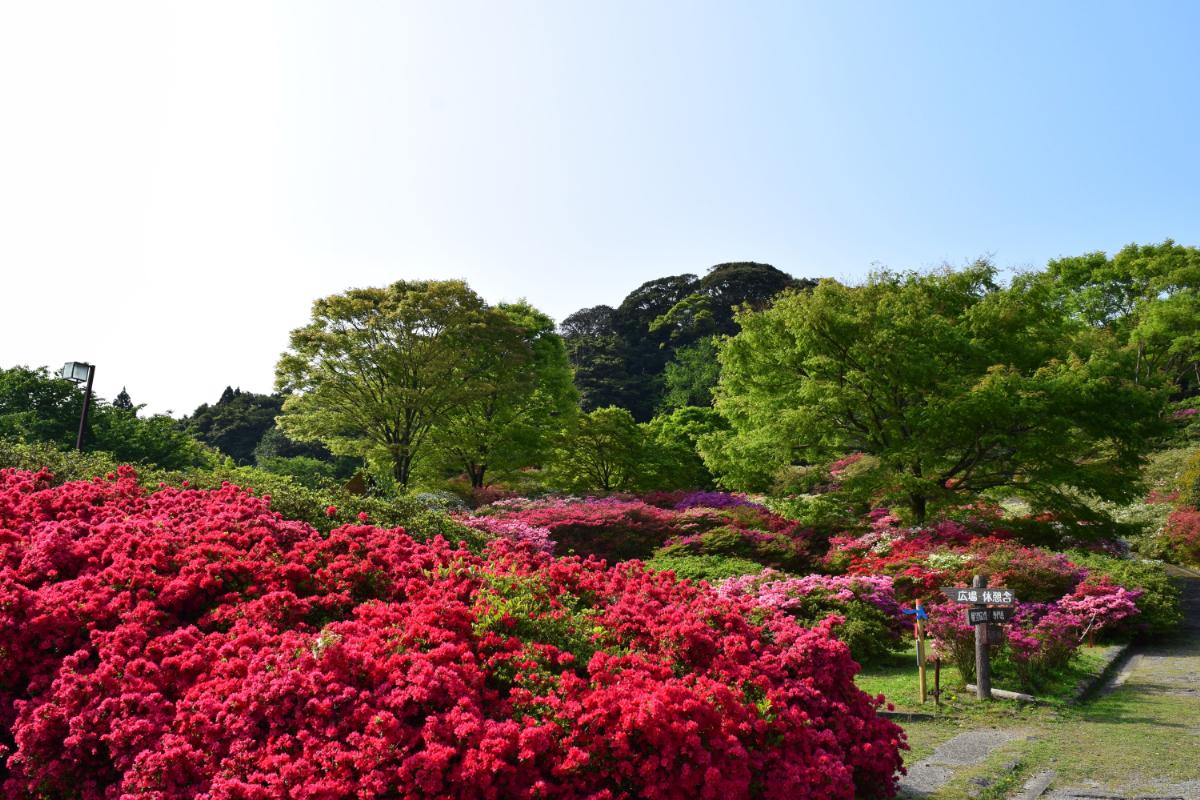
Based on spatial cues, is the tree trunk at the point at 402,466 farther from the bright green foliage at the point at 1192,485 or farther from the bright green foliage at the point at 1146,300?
the bright green foliage at the point at 1146,300

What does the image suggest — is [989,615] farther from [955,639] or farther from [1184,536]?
[1184,536]

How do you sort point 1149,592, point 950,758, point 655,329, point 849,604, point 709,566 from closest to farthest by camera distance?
point 950,758 < point 849,604 < point 1149,592 < point 709,566 < point 655,329

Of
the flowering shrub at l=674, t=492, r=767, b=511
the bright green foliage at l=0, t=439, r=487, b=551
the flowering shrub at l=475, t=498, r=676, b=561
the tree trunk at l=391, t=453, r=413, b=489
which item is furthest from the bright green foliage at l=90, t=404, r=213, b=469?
the bright green foliage at l=0, t=439, r=487, b=551

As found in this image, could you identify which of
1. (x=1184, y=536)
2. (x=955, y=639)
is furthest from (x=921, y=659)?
(x=1184, y=536)

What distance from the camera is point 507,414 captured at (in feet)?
102

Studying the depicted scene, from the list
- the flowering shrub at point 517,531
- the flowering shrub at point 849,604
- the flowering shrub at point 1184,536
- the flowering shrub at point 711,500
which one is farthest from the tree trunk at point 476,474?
the flowering shrub at point 1184,536

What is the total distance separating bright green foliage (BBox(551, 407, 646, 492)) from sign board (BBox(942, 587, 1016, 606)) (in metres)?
22.3

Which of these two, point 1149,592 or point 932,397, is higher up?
point 932,397

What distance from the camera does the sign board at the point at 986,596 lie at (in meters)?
9.27

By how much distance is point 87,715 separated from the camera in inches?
210

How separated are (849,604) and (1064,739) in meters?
4.38

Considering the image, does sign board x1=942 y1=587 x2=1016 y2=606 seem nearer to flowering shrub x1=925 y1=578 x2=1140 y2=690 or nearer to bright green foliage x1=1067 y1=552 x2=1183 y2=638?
flowering shrub x1=925 y1=578 x2=1140 y2=690

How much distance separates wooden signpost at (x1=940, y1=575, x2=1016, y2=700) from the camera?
9266mm

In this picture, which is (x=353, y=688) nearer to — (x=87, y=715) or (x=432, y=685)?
(x=432, y=685)
